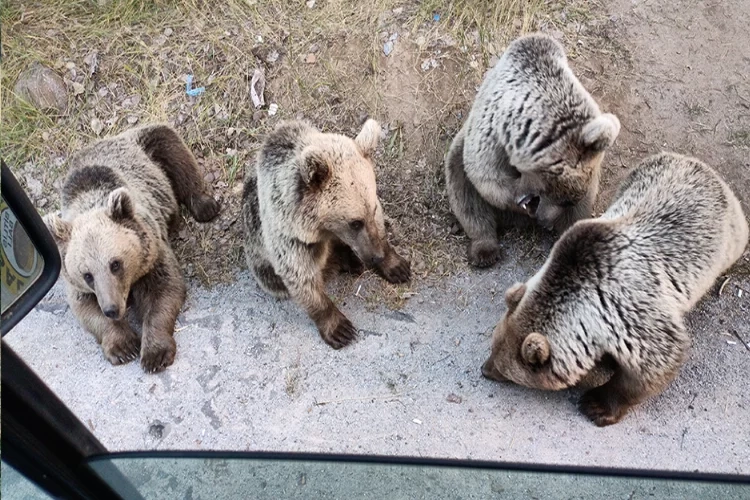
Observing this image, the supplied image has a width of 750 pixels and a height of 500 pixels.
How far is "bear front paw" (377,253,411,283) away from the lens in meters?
5.03

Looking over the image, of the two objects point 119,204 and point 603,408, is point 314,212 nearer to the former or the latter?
point 119,204

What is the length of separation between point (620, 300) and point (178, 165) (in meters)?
3.76

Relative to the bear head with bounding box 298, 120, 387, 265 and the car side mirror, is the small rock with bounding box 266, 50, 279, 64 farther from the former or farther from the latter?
the car side mirror

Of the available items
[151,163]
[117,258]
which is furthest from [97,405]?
[151,163]

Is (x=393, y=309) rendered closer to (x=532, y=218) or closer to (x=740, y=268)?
(x=532, y=218)

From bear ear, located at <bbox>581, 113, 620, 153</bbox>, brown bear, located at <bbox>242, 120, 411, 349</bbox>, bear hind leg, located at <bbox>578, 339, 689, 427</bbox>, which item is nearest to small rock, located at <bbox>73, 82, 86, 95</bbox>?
brown bear, located at <bbox>242, 120, 411, 349</bbox>

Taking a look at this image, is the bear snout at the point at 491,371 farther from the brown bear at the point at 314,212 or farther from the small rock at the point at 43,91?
the small rock at the point at 43,91

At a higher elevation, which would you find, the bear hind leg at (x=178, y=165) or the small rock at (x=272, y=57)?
the small rock at (x=272, y=57)

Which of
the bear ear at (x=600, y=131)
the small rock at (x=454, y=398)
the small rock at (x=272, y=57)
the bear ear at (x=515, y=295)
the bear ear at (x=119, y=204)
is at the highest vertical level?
the bear ear at (x=600, y=131)

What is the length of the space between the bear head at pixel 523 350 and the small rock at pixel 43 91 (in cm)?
482

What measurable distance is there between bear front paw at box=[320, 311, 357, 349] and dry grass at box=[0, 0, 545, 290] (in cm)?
94

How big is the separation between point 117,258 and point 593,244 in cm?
319

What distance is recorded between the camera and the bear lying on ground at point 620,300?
3838mm

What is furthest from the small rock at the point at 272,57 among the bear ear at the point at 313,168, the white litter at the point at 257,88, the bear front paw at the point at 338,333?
the bear front paw at the point at 338,333
